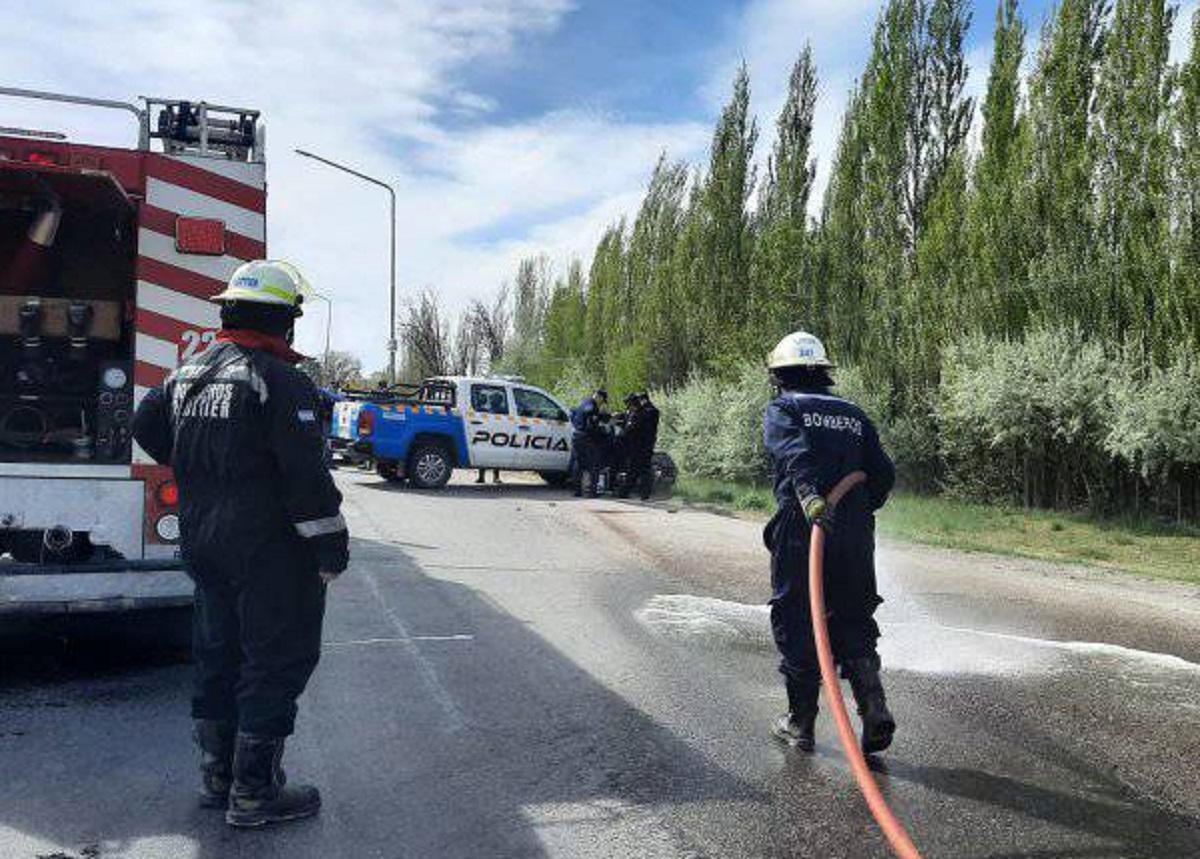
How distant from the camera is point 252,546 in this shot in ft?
12.7

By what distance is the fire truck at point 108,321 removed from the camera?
5.49 m

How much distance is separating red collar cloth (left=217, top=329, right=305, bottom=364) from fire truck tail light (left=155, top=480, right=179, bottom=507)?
1.84m

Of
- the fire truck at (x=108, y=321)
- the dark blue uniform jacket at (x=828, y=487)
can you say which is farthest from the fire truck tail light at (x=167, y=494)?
the dark blue uniform jacket at (x=828, y=487)

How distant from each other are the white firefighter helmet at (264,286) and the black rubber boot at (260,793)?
61.6 inches

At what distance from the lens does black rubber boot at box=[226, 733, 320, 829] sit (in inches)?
149

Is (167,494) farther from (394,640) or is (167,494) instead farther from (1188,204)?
(1188,204)

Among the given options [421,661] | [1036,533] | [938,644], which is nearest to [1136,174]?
[1036,533]

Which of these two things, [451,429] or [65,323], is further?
[451,429]

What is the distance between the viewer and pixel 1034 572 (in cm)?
1129

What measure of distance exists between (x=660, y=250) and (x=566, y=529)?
22709 millimetres

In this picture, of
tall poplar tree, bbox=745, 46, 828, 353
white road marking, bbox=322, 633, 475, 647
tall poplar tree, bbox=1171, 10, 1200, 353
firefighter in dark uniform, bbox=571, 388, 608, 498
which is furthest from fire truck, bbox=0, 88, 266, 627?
tall poplar tree, bbox=745, 46, 828, 353

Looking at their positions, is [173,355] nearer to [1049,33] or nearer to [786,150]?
[1049,33]

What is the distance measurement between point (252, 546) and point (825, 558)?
241 centimetres

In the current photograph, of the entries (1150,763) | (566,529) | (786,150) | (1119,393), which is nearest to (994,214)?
(1119,393)
